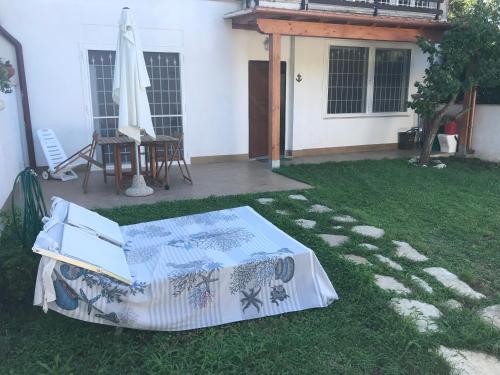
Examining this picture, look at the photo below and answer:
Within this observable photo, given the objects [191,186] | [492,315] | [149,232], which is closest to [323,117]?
[191,186]

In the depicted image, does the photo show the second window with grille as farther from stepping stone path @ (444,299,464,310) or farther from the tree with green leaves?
stepping stone path @ (444,299,464,310)

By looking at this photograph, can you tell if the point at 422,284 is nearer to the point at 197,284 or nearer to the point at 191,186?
the point at 197,284

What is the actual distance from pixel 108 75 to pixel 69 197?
260 cm

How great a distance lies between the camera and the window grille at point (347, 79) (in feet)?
30.9

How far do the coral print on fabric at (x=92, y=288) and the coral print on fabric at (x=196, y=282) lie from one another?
0.75 ft

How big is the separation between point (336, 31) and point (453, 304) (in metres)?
5.81

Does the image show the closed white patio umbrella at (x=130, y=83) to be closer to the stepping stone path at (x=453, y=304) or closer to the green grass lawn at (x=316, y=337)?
the green grass lawn at (x=316, y=337)

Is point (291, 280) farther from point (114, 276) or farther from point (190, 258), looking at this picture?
point (114, 276)

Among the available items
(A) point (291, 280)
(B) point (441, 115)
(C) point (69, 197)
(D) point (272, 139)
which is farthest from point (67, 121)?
(B) point (441, 115)

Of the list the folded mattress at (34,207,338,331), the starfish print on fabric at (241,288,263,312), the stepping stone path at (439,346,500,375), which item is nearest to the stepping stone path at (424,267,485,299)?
the stepping stone path at (439,346,500,375)

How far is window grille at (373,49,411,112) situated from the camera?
32.6 feet

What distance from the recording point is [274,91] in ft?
24.5

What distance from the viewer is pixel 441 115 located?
832 centimetres

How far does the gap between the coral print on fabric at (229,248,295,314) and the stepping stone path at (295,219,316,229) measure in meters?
1.71
